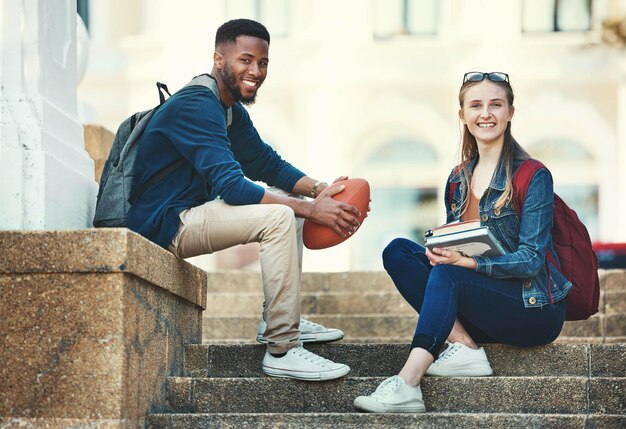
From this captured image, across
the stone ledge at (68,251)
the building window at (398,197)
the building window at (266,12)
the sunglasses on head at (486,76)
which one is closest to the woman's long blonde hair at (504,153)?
the sunglasses on head at (486,76)

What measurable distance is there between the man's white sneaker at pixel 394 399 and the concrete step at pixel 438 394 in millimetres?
209

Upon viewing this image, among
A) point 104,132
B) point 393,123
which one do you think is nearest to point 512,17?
point 393,123

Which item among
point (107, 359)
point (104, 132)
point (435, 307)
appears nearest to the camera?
point (107, 359)

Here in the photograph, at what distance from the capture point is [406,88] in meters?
20.9

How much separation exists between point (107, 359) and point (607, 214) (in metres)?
16.9

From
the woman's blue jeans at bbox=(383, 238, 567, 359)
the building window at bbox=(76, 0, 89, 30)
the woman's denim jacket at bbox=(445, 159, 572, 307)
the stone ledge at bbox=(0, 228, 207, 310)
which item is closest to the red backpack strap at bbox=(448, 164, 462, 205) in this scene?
the woman's denim jacket at bbox=(445, 159, 572, 307)

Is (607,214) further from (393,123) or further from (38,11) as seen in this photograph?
(38,11)

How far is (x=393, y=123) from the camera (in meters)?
21.2

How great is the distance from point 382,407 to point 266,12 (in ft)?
55.6

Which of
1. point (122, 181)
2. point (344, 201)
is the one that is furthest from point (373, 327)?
point (122, 181)

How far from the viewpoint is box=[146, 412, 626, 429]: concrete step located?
5133 mm

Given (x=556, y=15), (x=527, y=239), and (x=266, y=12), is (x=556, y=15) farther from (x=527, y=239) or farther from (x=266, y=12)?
(x=527, y=239)

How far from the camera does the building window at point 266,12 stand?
21.4 m

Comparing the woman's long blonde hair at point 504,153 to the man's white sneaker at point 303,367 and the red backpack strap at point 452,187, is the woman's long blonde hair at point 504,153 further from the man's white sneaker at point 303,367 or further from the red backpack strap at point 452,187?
the man's white sneaker at point 303,367
